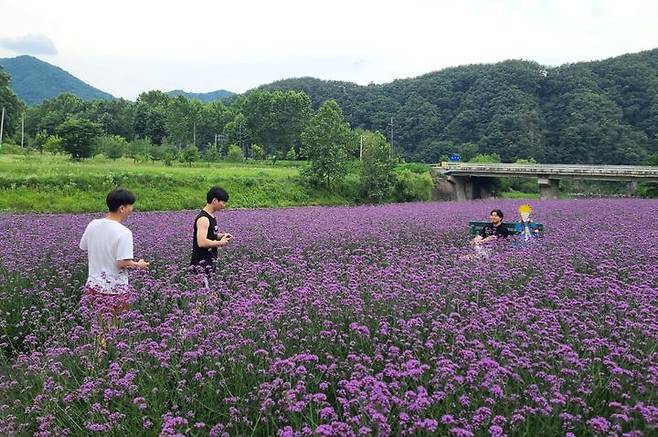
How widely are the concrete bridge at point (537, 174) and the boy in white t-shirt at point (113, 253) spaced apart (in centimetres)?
3996

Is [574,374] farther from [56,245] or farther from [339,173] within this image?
[339,173]

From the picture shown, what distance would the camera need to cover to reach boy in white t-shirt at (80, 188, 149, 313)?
4.69m

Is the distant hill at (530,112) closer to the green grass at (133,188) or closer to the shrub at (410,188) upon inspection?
the shrub at (410,188)

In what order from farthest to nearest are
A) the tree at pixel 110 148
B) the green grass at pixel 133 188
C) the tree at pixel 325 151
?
the tree at pixel 110 148 → the tree at pixel 325 151 → the green grass at pixel 133 188

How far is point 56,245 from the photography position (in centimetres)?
790

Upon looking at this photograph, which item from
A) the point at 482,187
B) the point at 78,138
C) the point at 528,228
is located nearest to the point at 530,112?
the point at 482,187

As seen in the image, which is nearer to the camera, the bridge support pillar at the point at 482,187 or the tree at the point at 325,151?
the tree at the point at 325,151

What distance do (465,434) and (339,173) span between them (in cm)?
3719

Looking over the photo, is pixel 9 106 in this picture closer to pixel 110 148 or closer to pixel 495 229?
pixel 110 148

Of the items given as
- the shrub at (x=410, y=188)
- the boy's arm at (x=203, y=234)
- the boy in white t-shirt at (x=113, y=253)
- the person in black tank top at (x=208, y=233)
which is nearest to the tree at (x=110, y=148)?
the shrub at (x=410, y=188)

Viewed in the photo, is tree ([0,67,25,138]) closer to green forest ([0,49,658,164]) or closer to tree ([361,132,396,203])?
green forest ([0,49,658,164])

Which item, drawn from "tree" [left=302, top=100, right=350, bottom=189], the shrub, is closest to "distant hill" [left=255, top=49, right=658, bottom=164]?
the shrub

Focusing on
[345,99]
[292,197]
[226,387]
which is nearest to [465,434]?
[226,387]

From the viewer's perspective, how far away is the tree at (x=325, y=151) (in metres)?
38.5
